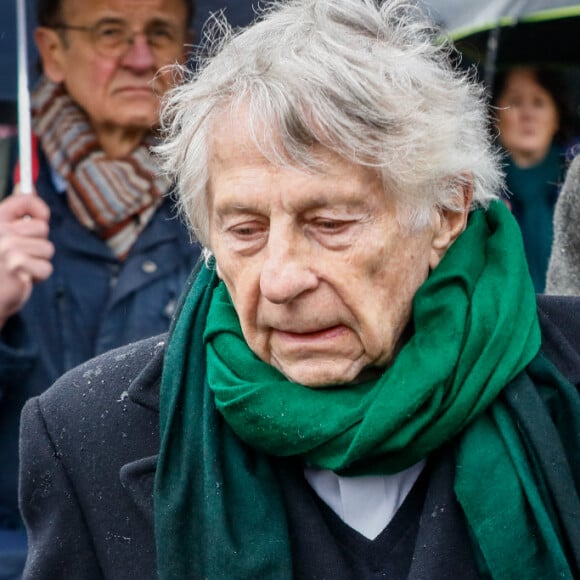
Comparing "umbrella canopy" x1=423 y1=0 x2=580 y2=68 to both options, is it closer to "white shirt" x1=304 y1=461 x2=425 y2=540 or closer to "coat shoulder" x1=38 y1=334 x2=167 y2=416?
"coat shoulder" x1=38 y1=334 x2=167 y2=416

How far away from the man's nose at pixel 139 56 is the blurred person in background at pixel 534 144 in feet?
3.80

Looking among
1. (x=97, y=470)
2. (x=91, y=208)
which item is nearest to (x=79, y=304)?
(x=91, y=208)

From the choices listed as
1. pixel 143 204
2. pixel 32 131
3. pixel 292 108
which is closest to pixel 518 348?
pixel 292 108

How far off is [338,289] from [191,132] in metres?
0.43

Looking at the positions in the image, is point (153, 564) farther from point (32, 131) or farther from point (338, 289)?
point (32, 131)

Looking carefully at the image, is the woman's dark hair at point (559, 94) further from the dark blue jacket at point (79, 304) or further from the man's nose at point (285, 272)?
the man's nose at point (285, 272)

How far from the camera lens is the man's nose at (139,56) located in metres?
3.88

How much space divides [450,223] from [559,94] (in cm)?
191

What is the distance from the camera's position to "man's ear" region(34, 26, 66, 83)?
3883 mm

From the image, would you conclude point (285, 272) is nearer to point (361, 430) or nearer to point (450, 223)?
point (361, 430)

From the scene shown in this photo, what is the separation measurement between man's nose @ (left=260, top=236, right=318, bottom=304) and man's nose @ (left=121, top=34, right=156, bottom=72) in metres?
1.82

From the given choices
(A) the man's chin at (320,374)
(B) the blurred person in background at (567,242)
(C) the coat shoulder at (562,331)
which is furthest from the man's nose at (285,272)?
(B) the blurred person in background at (567,242)

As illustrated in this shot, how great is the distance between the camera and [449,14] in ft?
13.1

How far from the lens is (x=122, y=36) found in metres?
3.88
